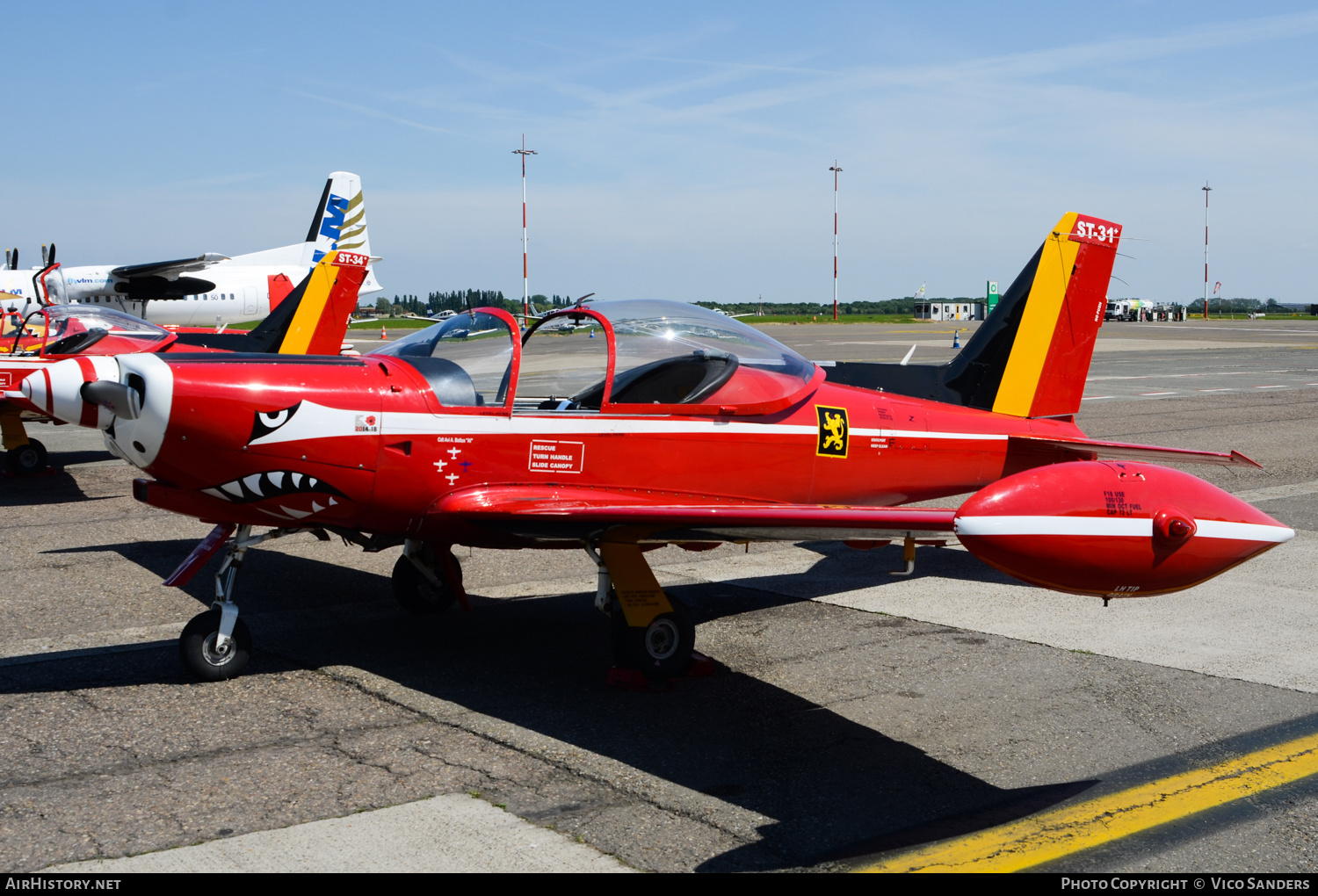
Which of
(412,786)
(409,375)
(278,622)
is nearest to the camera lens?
(412,786)

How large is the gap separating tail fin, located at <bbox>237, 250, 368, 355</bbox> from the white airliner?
9.79 meters

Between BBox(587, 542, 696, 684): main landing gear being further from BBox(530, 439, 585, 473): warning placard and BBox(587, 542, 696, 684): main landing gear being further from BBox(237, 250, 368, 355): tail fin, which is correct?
BBox(237, 250, 368, 355): tail fin

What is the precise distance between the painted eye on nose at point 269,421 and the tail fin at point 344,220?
69.1 feet

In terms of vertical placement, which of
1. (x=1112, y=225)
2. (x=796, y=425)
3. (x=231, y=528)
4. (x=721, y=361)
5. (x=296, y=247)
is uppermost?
(x=296, y=247)

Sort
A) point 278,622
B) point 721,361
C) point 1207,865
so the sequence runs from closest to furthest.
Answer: point 1207,865 → point 721,361 → point 278,622

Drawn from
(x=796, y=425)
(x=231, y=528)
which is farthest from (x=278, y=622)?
(x=796, y=425)

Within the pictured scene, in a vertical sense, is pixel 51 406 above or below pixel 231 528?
above

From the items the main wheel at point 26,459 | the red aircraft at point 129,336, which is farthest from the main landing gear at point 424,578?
the main wheel at point 26,459

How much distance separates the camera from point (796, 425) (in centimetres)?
660

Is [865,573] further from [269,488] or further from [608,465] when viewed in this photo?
[269,488]

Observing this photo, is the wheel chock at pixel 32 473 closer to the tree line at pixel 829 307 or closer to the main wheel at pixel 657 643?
the main wheel at pixel 657 643

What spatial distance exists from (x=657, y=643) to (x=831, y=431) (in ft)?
6.26

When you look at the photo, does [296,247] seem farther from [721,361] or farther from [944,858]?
[944,858]

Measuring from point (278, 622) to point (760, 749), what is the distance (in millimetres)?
3696
